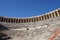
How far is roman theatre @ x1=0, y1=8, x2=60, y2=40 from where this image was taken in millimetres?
12227

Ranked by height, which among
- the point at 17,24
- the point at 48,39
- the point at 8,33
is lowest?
the point at 48,39

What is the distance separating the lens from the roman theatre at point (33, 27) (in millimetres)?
12227

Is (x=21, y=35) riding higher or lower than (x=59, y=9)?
lower

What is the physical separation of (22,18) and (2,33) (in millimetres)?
4820

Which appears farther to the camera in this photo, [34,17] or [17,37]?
[34,17]

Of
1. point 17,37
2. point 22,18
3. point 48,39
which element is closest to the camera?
point 48,39

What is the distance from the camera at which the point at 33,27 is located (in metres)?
15.8

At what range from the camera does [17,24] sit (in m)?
17.9

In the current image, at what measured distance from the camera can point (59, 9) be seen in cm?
1470

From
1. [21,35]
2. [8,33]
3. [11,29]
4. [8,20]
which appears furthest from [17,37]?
[8,20]

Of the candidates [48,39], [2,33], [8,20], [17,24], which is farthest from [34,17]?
[48,39]

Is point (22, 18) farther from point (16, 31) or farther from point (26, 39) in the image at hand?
point (26, 39)

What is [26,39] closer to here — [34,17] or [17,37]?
[17,37]

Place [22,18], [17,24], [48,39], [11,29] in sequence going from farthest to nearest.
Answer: [22,18] < [17,24] < [11,29] < [48,39]
